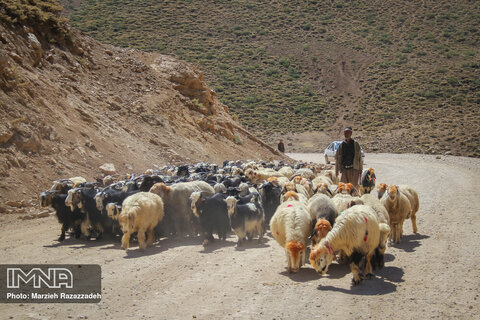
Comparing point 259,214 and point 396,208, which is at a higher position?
point 396,208

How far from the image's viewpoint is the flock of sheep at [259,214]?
22.8 ft

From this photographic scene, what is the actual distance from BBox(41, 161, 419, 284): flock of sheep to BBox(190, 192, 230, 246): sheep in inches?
0.8

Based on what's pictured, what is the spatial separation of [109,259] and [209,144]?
17.3 metres

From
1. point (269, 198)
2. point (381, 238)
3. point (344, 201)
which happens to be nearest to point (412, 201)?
point (344, 201)

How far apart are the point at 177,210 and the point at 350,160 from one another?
417 centimetres

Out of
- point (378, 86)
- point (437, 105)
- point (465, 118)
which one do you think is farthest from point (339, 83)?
point (465, 118)

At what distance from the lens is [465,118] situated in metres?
45.4

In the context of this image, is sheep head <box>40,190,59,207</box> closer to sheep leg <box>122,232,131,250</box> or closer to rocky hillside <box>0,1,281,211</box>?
rocky hillside <box>0,1,281,211</box>

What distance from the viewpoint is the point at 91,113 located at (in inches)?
822

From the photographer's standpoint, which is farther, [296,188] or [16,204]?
[16,204]

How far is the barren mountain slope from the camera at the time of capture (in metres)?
15.6

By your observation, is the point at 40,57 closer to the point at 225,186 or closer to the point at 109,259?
the point at 225,186

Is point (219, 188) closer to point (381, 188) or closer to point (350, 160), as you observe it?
point (350, 160)

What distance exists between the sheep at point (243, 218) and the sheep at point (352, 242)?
3006mm
